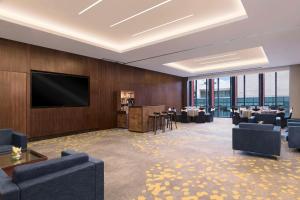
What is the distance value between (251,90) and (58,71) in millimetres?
12433

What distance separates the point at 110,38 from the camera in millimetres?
6203

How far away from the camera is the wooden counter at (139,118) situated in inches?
294

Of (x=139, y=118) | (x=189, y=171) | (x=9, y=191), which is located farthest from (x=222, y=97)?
(x=9, y=191)

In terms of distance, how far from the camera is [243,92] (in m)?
13.4

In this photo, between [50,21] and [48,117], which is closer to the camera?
[50,21]

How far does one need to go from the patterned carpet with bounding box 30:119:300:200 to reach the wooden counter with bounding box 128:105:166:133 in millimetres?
1886

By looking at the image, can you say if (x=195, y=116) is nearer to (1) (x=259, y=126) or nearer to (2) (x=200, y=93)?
(2) (x=200, y=93)

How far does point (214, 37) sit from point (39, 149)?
18.8ft

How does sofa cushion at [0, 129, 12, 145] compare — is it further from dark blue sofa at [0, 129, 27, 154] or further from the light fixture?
the light fixture

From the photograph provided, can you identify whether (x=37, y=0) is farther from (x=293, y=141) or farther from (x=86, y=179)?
(x=293, y=141)

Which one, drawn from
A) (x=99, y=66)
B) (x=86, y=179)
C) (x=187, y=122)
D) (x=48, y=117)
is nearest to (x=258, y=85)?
(x=187, y=122)

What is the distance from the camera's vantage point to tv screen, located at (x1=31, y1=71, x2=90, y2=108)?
6.01m

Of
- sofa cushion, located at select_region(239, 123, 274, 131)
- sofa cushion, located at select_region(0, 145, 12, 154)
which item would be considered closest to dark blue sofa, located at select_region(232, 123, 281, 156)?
sofa cushion, located at select_region(239, 123, 274, 131)

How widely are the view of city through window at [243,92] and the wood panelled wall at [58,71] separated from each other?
6.33 metres
